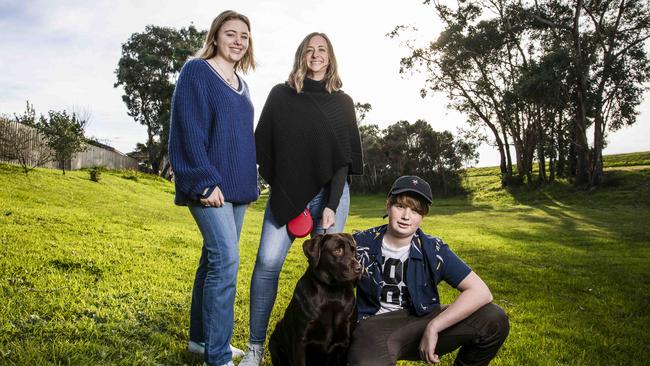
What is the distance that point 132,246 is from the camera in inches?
346

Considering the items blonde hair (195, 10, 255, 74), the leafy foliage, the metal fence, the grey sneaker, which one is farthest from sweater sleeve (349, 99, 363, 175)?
the leafy foliage

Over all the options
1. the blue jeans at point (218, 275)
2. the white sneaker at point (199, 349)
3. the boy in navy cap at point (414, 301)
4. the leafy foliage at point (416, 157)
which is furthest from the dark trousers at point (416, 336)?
the leafy foliage at point (416, 157)

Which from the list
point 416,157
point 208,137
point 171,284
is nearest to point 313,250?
point 208,137

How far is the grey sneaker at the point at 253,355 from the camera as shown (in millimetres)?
3434

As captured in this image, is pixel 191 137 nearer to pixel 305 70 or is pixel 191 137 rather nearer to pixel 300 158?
pixel 300 158

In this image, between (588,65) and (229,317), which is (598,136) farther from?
(229,317)

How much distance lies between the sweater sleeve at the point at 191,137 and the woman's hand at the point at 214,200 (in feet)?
0.15

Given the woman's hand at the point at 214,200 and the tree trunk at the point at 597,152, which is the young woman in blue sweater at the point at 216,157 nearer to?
the woman's hand at the point at 214,200

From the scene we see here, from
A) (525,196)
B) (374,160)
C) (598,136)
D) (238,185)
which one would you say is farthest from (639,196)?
(238,185)

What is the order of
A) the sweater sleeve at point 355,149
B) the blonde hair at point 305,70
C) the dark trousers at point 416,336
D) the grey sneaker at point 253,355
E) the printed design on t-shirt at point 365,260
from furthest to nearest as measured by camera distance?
the sweater sleeve at point 355,149 → the blonde hair at point 305,70 → the grey sneaker at point 253,355 → the printed design on t-shirt at point 365,260 → the dark trousers at point 416,336

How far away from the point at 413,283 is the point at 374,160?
40.0 metres

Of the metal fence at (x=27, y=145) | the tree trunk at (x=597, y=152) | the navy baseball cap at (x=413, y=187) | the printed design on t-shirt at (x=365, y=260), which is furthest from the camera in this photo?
the tree trunk at (x=597, y=152)

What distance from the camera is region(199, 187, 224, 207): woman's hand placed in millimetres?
2988

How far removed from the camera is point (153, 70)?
39812 mm
